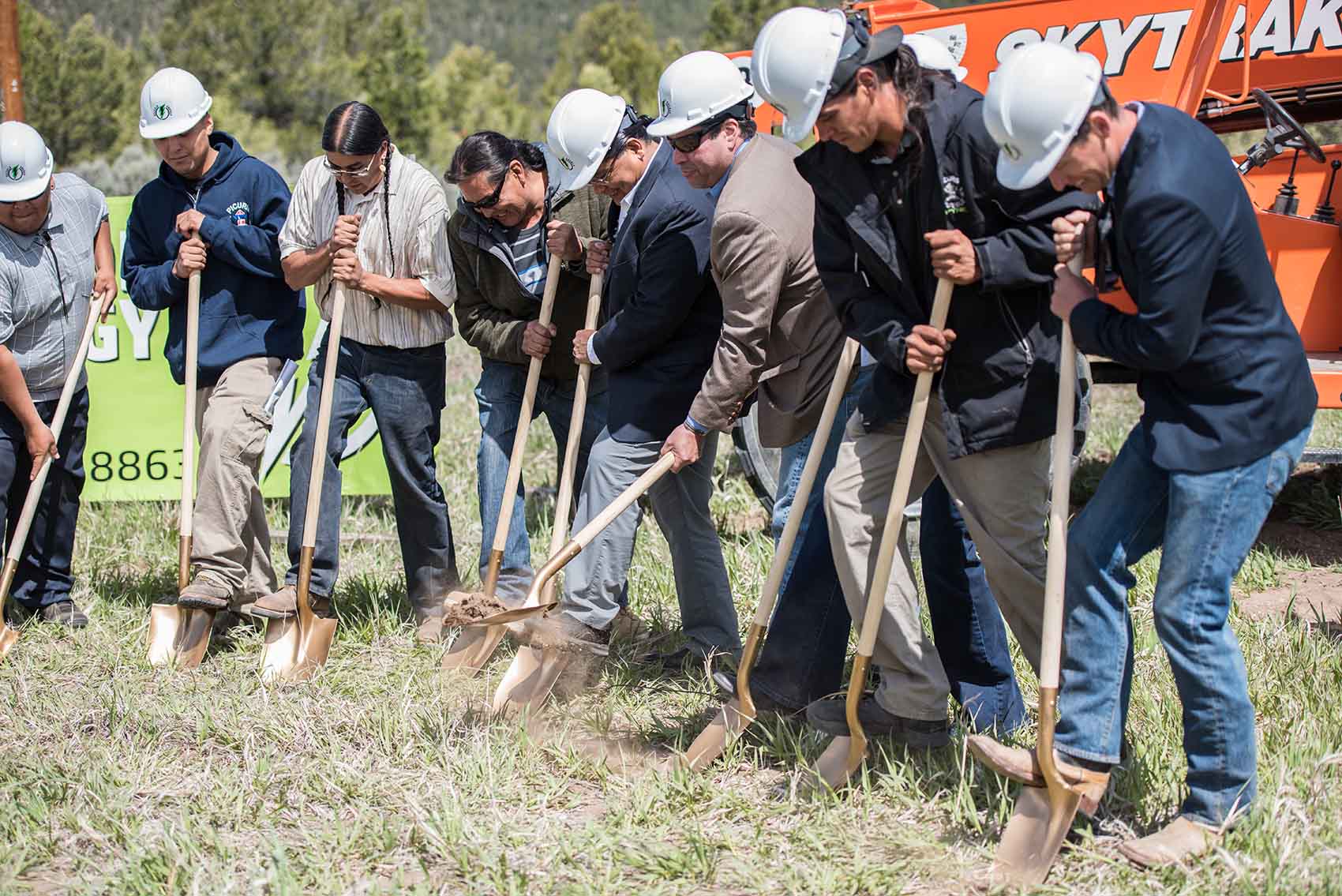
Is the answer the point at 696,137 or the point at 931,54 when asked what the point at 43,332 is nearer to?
the point at 696,137

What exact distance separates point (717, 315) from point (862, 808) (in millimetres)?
1743

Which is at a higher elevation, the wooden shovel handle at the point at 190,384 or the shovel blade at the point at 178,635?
the wooden shovel handle at the point at 190,384

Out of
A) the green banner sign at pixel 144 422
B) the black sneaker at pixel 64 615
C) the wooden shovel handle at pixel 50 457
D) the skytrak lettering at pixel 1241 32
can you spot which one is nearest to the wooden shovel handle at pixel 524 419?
the wooden shovel handle at pixel 50 457

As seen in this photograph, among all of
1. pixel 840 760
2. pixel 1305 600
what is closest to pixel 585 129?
pixel 840 760

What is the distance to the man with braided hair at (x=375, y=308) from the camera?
17.0ft

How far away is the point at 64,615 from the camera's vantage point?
5922 mm

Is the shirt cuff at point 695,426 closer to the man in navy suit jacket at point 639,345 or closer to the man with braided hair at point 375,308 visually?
the man in navy suit jacket at point 639,345

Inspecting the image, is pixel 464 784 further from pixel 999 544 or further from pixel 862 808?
pixel 999 544

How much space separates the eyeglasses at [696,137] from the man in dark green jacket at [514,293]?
88 centimetres

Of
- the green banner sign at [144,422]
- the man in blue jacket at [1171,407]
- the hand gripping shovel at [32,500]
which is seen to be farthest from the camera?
the green banner sign at [144,422]

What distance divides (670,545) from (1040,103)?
2331mm

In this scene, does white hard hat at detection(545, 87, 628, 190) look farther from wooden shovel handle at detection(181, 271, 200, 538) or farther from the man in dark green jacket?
wooden shovel handle at detection(181, 271, 200, 538)

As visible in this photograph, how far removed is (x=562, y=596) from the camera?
4.73 meters

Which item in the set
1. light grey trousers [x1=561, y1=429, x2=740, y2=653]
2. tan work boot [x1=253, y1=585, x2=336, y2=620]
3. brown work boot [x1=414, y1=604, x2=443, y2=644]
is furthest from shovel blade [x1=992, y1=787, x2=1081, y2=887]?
tan work boot [x1=253, y1=585, x2=336, y2=620]
